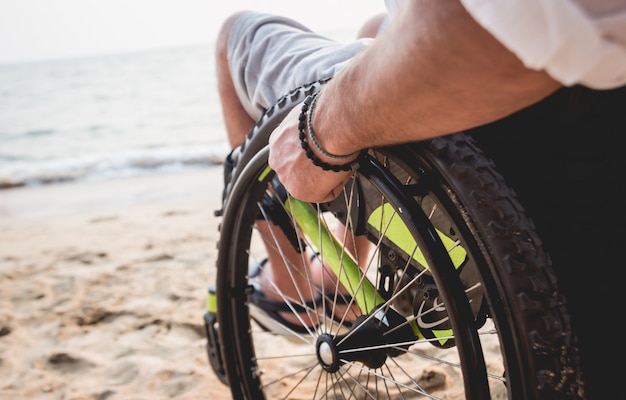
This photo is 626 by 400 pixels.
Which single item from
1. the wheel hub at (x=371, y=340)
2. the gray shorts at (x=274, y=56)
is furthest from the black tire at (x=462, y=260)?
the gray shorts at (x=274, y=56)

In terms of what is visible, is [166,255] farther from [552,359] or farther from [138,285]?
[552,359]

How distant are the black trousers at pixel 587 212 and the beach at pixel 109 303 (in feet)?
3.20

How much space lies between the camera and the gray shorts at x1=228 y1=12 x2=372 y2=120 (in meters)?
0.95

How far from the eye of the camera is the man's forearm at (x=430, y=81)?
1.37 ft

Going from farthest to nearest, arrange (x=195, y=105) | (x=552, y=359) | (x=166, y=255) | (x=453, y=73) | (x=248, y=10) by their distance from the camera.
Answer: (x=195, y=105), (x=166, y=255), (x=248, y=10), (x=552, y=359), (x=453, y=73)

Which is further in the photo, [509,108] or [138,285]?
[138,285]

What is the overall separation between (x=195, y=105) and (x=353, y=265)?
37.3 feet

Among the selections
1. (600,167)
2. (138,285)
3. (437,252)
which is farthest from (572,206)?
(138,285)

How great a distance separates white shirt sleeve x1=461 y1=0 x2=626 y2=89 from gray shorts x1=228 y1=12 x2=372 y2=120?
513 mm

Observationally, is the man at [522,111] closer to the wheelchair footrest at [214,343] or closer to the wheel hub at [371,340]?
the wheel hub at [371,340]

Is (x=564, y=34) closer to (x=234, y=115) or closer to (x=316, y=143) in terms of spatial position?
(x=316, y=143)

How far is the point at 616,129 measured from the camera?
1.84ft

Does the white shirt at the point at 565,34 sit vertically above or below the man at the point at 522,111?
above

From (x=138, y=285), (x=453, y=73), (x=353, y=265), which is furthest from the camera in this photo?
(x=138, y=285)
